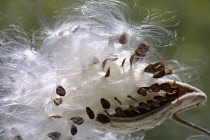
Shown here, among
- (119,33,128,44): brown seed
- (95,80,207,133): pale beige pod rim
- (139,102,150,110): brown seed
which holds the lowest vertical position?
(95,80,207,133): pale beige pod rim

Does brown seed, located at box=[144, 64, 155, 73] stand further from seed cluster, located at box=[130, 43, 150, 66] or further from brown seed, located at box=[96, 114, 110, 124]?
brown seed, located at box=[96, 114, 110, 124]

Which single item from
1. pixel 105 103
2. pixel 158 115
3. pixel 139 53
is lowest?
pixel 158 115

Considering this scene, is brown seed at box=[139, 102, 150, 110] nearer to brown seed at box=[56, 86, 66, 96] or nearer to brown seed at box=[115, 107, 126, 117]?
brown seed at box=[115, 107, 126, 117]

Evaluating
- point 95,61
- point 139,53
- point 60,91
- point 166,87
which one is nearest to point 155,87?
point 166,87

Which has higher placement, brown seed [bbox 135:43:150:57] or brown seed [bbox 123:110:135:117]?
brown seed [bbox 135:43:150:57]

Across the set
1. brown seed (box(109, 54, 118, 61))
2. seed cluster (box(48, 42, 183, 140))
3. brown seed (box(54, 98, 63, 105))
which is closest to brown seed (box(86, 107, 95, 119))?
seed cluster (box(48, 42, 183, 140))

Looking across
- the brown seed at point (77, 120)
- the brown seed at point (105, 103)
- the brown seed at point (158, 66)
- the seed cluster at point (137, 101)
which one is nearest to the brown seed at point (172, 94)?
the seed cluster at point (137, 101)

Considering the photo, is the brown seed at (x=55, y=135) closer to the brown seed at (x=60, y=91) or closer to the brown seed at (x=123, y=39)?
the brown seed at (x=60, y=91)

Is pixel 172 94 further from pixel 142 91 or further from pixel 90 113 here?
pixel 90 113
